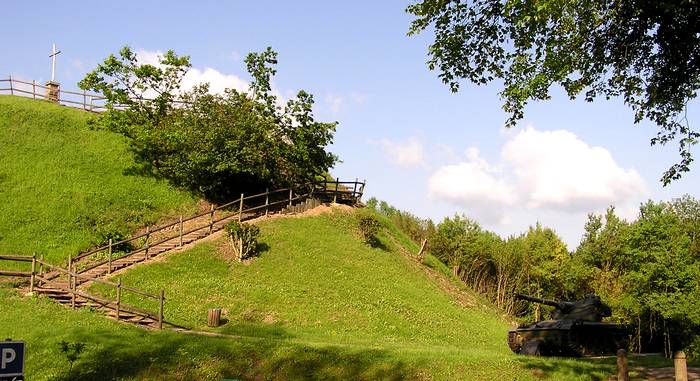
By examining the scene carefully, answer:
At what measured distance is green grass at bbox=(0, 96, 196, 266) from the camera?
3139 cm

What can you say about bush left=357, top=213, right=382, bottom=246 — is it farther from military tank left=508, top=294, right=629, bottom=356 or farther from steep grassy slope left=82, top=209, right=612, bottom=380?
military tank left=508, top=294, right=629, bottom=356

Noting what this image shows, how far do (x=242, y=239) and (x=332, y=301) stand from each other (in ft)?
19.7

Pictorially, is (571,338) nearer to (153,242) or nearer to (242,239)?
(242,239)

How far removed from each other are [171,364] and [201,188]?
22.0 meters

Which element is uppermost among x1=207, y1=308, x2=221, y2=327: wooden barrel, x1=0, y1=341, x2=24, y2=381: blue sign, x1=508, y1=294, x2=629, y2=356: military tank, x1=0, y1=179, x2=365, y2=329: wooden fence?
x1=0, y1=179, x2=365, y2=329: wooden fence

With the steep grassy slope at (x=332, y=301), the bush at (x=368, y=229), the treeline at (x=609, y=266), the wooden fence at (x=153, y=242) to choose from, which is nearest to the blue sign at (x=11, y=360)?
the steep grassy slope at (x=332, y=301)

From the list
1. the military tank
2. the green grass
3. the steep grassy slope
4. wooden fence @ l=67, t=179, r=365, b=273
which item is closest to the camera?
the steep grassy slope

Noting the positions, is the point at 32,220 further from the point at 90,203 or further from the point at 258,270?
the point at 258,270

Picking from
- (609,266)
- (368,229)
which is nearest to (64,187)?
(368,229)

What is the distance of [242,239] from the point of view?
30469 millimetres

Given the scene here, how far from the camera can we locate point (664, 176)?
14.6m

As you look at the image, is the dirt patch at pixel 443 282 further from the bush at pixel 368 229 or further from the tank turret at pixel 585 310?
the tank turret at pixel 585 310

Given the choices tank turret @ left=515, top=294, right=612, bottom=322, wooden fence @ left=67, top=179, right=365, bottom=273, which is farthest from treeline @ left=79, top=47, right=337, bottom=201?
tank turret @ left=515, top=294, right=612, bottom=322

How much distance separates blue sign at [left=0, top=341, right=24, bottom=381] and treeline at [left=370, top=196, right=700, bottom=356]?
143ft
